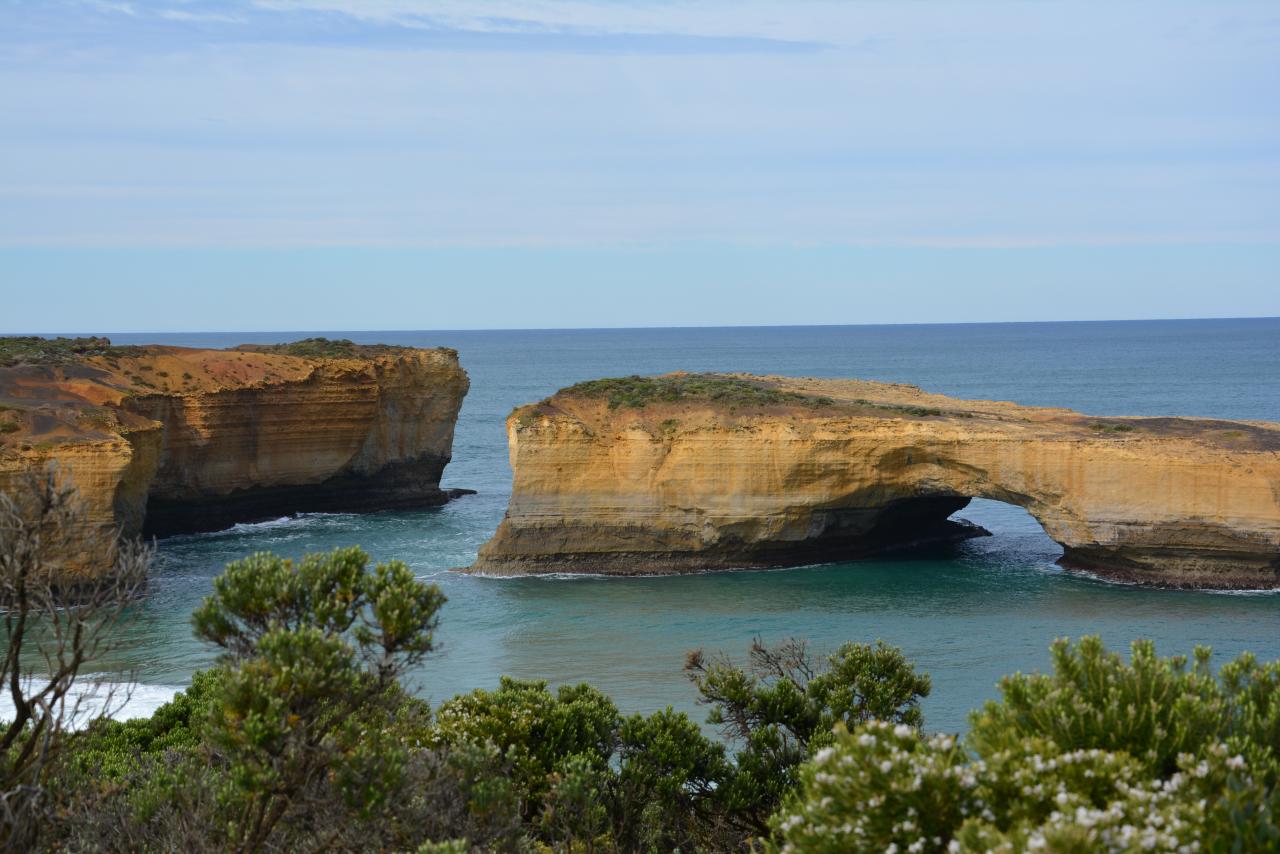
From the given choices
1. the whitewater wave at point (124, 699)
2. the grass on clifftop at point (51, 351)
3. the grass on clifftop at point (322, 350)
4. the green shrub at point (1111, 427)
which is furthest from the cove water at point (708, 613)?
the grass on clifftop at point (51, 351)

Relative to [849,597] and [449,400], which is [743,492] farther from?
[449,400]

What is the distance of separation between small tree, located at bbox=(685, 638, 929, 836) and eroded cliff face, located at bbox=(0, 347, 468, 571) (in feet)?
89.4

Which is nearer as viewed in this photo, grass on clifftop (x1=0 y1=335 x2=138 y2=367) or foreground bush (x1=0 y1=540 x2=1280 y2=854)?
foreground bush (x1=0 y1=540 x2=1280 y2=854)

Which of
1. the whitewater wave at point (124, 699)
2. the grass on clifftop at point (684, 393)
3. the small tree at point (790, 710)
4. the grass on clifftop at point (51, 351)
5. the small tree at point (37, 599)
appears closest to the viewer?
the small tree at point (37, 599)

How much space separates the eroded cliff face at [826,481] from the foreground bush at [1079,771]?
3031 centimetres

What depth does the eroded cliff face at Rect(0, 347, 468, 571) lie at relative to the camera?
4106cm

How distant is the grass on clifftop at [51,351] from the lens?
164ft

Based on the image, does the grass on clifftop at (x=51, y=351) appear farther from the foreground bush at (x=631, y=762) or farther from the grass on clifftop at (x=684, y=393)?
the foreground bush at (x=631, y=762)

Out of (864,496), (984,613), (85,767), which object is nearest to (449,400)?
(864,496)

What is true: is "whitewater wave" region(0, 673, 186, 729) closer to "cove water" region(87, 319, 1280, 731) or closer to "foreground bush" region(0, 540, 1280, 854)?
"cove water" region(87, 319, 1280, 731)

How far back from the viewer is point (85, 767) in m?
16.1

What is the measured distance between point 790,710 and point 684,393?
1151 inches

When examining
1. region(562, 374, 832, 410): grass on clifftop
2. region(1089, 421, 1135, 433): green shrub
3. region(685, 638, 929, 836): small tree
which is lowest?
region(685, 638, 929, 836): small tree

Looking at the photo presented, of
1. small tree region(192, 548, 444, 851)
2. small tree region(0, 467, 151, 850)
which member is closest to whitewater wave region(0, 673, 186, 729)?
small tree region(0, 467, 151, 850)
